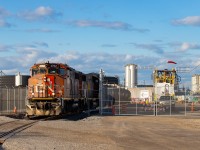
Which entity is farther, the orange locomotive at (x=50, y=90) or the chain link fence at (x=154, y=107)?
the chain link fence at (x=154, y=107)

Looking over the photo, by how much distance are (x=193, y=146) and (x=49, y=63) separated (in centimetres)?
1920

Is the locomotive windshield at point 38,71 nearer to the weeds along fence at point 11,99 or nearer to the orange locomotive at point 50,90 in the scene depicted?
the orange locomotive at point 50,90

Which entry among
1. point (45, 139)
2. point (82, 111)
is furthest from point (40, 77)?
point (45, 139)

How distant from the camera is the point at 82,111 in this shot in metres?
42.2

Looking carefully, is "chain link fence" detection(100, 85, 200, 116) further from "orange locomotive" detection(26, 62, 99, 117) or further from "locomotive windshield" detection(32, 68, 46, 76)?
"locomotive windshield" detection(32, 68, 46, 76)

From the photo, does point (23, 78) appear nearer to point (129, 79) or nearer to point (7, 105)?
point (7, 105)

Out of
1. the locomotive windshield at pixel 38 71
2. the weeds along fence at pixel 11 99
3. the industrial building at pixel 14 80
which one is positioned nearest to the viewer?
the locomotive windshield at pixel 38 71

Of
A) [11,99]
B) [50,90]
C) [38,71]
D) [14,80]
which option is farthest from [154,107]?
[14,80]

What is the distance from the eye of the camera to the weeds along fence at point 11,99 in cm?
4357

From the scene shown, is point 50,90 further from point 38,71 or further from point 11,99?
point 11,99

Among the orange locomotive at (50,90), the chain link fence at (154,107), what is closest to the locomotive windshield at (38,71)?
the orange locomotive at (50,90)

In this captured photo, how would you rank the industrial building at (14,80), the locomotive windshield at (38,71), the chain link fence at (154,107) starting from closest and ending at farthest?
the locomotive windshield at (38,71)
the chain link fence at (154,107)
the industrial building at (14,80)

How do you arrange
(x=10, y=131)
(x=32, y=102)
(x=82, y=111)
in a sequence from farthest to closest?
1. (x=82, y=111)
2. (x=32, y=102)
3. (x=10, y=131)

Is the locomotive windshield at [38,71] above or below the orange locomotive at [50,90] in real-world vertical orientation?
above
